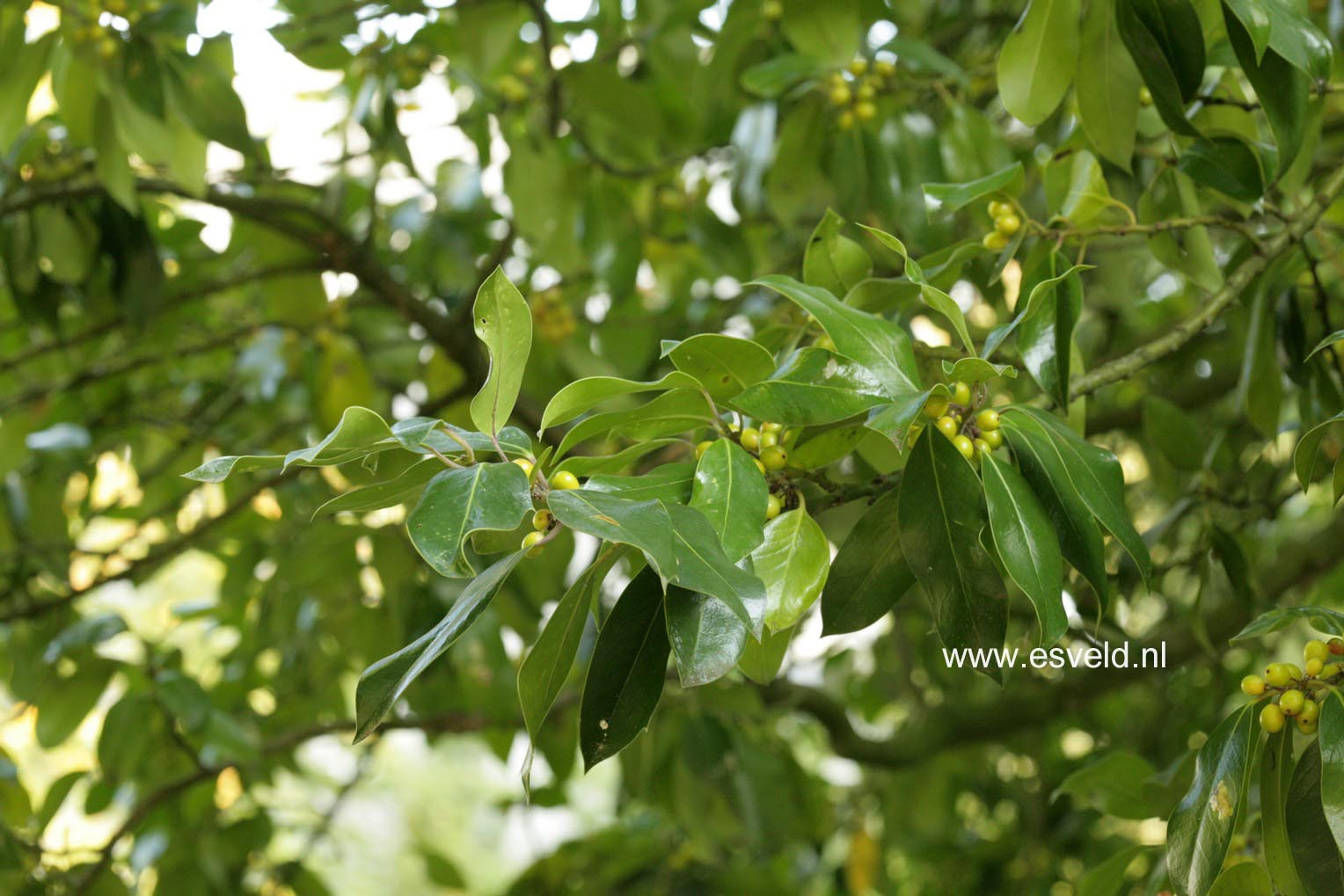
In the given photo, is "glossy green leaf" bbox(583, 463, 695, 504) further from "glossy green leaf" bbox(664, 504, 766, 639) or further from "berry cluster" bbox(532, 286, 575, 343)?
"berry cluster" bbox(532, 286, 575, 343)

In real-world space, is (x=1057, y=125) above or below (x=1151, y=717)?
above

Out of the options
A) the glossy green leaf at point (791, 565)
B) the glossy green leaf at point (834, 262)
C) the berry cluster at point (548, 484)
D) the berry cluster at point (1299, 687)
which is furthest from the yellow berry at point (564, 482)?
the berry cluster at point (1299, 687)

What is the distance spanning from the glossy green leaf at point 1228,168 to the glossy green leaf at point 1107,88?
56 millimetres

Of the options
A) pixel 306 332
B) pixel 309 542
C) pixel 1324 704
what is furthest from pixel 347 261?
pixel 1324 704

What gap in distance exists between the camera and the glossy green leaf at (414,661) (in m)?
0.59

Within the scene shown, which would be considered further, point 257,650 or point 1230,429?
point 257,650

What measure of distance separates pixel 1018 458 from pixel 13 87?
1282 millimetres

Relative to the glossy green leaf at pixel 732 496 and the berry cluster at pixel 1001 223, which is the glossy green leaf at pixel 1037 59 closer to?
the berry cluster at pixel 1001 223

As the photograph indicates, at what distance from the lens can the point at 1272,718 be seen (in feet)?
2.40

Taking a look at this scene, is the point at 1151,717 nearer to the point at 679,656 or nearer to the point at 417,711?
the point at 417,711

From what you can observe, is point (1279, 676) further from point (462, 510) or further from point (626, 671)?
point (462, 510)

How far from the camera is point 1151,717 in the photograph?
2.29m

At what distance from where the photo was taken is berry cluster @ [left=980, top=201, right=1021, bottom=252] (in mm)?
946

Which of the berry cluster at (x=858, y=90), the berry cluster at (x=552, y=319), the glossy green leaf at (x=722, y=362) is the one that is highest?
the glossy green leaf at (x=722, y=362)
